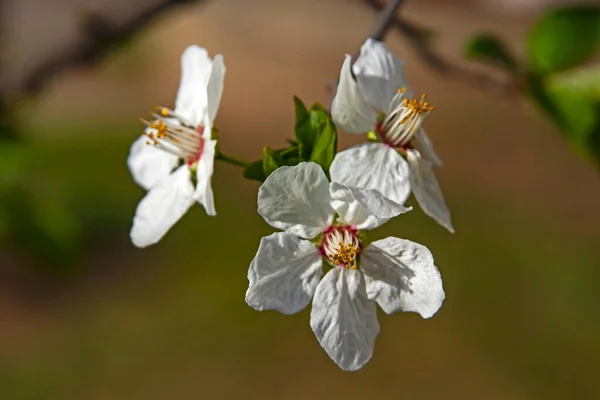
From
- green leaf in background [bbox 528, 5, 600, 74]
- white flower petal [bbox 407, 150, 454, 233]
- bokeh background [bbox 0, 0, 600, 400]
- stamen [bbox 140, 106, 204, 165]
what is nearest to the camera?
white flower petal [bbox 407, 150, 454, 233]

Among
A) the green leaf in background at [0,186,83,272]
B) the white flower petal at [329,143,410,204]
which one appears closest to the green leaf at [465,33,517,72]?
the white flower petal at [329,143,410,204]

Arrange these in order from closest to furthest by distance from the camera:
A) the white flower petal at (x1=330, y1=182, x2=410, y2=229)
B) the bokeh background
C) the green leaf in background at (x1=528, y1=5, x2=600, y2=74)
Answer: the white flower petal at (x1=330, y1=182, x2=410, y2=229) → the green leaf in background at (x1=528, y1=5, x2=600, y2=74) → the bokeh background

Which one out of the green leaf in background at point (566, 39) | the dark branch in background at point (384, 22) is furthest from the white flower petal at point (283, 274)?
the green leaf in background at point (566, 39)

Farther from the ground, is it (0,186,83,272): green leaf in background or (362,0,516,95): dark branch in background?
(362,0,516,95): dark branch in background

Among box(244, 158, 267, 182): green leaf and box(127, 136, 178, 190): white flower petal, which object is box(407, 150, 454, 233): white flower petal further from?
box(127, 136, 178, 190): white flower petal

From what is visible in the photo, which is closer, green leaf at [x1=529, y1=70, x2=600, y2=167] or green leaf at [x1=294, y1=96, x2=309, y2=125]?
green leaf at [x1=294, y1=96, x2=309, y2=125]

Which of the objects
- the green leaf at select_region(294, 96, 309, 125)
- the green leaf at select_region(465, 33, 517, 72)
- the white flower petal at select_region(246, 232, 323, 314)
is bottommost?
the white flower petal at select_region(246, 232, 323, 314)

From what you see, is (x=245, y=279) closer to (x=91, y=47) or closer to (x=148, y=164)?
(x=91, y=47)

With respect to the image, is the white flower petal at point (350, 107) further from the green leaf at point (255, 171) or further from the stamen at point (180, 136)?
the stamen at point (180, 136)
